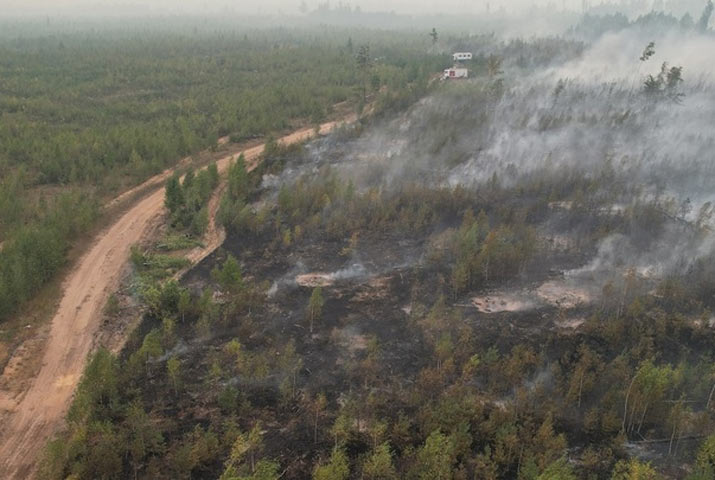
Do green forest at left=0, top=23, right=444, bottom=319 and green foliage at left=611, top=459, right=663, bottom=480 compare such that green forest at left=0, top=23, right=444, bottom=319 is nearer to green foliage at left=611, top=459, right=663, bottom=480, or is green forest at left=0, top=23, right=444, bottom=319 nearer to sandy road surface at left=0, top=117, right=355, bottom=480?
sandy road surface at left=0, top=117, right=355, bottom=480

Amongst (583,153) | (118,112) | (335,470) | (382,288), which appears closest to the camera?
(335,470)

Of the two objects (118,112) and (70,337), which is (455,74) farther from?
(70,337)

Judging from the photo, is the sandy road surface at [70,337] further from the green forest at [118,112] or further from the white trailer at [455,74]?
the white trailer at [455,74]

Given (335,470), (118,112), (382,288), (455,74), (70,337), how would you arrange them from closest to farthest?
(335,470) → (70,337) → (382,288) → (118,112) → (455,74)

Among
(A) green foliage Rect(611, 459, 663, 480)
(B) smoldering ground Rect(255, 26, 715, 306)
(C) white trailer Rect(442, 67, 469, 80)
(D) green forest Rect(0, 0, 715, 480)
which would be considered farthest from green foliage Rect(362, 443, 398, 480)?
(C) white trailer Rect(442, 67, 469, 80)

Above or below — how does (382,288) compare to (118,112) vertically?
below

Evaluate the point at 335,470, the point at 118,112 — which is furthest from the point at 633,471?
the point at 118,112

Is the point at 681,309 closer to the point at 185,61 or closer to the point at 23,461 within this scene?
the point at 23,461

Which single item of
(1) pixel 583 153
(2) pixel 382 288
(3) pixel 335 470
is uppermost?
(1) pixel 583 153

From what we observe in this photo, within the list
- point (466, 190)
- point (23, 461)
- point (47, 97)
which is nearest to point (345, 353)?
point (23, 461)

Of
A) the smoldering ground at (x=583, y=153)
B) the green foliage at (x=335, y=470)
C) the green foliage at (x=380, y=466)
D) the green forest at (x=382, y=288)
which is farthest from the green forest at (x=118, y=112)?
the green foliage at (x=380, y=466)
